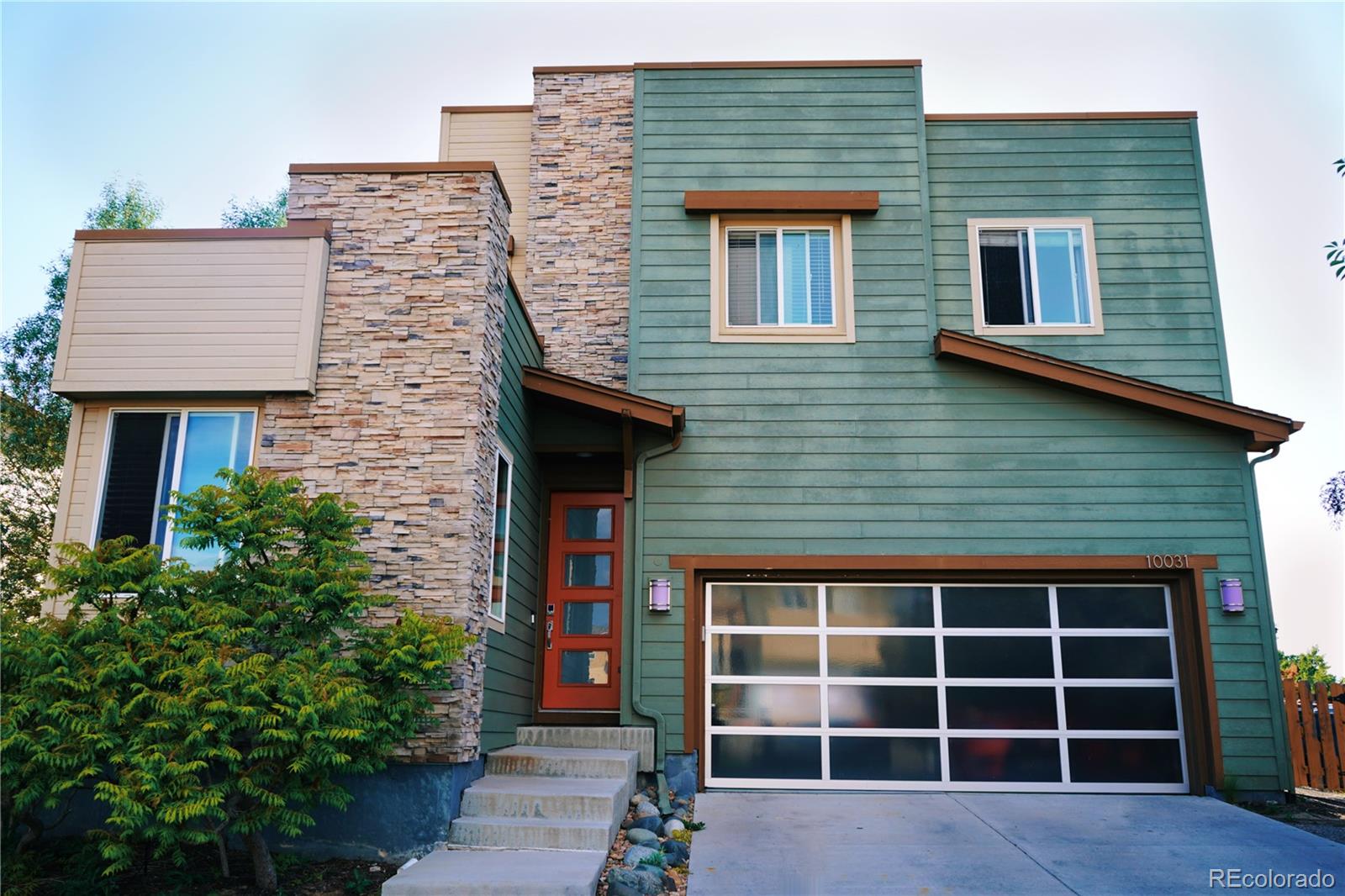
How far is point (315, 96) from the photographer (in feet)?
48.0

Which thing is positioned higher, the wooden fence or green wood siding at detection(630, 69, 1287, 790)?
green wood siding at detection(630, 69, 1287, 790)

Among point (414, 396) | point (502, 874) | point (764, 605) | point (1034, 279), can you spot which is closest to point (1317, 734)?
point (1034, 279)

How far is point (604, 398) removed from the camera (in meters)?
8.41

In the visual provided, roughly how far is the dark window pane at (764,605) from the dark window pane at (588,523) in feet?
4.25

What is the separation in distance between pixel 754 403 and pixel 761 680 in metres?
2.48

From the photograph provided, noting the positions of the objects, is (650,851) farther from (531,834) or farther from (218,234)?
(218,234)

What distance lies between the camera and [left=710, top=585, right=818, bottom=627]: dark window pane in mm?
8625

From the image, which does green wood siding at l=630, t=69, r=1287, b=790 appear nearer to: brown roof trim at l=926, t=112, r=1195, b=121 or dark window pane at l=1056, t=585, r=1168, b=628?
brown roof trim at l=926, t=112, r=1195, b=121

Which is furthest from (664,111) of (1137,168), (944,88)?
(1137,168)

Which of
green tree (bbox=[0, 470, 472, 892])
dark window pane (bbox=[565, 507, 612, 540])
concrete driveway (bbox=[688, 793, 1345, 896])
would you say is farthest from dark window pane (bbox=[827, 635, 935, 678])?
green tree (bbox=[0, 470, 472, 892])

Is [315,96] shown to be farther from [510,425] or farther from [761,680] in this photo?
[761,680]

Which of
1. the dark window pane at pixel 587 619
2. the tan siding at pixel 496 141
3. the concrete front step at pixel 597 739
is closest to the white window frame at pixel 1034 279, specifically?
the dark window pane at pixel 587 619

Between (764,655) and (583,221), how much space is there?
4.96 metres

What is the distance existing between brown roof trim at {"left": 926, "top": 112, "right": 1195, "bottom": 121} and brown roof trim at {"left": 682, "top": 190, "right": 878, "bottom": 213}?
1431 mm
